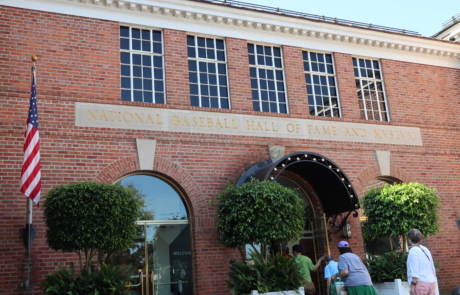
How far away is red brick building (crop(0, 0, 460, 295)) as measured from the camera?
11703mm

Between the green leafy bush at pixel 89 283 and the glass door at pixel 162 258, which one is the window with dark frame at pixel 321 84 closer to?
the glass door at pixel 162 258

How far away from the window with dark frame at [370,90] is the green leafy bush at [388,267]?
15.6 ft

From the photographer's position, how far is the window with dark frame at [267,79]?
14.4 m

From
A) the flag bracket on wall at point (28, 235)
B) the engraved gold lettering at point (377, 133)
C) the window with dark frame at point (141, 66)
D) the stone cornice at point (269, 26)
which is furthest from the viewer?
the engraved gold lettering at point (377, 133)

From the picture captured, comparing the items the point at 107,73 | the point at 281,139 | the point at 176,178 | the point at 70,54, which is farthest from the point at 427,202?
the point at 70,54

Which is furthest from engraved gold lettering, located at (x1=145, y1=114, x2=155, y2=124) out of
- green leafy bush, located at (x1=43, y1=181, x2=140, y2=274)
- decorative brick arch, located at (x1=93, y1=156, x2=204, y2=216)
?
green leafy bush, located at (x1=43, y1=181, x2=140, y2=274)

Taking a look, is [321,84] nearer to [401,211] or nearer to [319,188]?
[319,188]

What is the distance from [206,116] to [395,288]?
6423mm

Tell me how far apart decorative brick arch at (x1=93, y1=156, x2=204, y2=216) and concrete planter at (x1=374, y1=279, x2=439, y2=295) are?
16.6 ft

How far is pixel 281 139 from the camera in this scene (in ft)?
45.8

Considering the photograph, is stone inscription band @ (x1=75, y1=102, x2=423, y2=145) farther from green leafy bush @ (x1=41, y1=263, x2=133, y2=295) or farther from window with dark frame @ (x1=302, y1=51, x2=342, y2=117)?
green leafy bush @ (x1=41, y1=263, x2=133, y2=295)

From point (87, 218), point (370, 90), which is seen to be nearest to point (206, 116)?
point (87, 218)

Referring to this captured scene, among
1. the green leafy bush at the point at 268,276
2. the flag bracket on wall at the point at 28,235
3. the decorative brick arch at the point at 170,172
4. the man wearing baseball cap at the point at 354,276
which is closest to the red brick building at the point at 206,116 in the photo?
the decorative brick arch at the point at 170,172

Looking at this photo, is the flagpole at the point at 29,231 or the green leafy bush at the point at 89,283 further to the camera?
the flagpole at the point at 29,231
